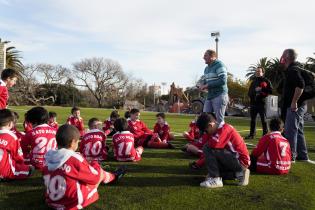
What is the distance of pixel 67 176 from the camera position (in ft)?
13.6

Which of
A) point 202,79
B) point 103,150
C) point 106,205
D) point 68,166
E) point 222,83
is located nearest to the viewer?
point 68,166

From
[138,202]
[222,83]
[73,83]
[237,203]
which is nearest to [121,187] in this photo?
[138,202]

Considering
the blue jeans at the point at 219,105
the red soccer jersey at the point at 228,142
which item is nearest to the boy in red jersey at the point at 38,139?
the red soccer jersey at the point at 228,142

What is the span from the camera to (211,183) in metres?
5.38

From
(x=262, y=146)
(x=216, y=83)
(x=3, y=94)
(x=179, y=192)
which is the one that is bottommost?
(x=179, y=192)

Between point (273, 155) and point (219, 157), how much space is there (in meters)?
1.22

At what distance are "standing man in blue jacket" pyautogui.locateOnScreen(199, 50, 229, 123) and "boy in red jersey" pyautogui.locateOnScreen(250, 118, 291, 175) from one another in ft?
6.41

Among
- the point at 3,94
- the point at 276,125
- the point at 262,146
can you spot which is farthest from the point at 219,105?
the point at 3,94

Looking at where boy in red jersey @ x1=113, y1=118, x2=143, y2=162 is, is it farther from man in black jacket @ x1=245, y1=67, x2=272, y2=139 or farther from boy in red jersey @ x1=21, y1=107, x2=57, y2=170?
man in black jacket @ x1=245, y1=67, x2=272, y2=139

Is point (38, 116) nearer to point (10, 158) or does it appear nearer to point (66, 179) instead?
point (10, 158)

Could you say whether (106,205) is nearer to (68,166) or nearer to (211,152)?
(68,166)

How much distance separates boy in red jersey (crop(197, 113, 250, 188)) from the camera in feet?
18.0

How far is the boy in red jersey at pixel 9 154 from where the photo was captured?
5.33 metres

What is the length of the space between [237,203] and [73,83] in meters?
69.9
